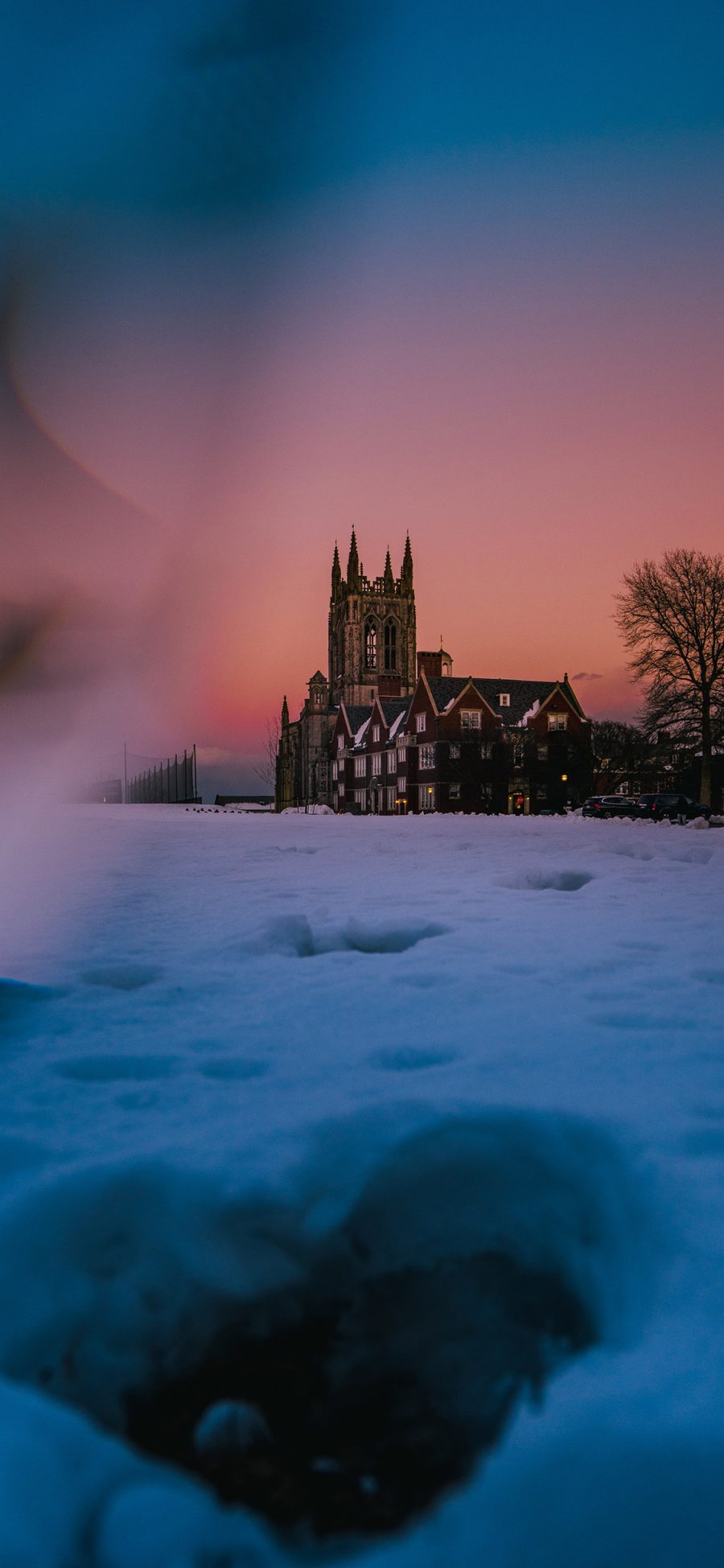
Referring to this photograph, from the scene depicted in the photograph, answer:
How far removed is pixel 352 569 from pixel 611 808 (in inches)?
3080

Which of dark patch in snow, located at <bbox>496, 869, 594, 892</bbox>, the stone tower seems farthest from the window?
dark patch in snow, located at <bbox>496, 869, 594, 892</bbox>

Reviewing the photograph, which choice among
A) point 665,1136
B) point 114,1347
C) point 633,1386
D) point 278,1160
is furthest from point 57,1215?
point 665,1136

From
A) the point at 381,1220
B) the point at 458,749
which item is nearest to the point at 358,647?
the point at 458,749

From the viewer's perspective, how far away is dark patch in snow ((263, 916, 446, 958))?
17.0ft

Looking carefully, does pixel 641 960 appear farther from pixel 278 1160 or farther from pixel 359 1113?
pixel 278 1160

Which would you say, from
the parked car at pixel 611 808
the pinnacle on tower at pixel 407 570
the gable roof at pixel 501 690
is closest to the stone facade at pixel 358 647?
the pinnacle on tower at pixel 407 570

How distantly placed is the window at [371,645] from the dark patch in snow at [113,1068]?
105 metres

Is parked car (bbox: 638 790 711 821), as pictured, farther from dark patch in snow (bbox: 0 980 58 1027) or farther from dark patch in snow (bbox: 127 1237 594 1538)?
dark patch in snow (bbox: 127 1237 594 1538)

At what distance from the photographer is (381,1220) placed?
6.72 feet

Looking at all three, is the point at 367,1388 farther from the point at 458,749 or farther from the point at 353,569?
the point at 353,569

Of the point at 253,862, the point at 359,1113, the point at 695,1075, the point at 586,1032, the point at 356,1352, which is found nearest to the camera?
the point at 356,1352

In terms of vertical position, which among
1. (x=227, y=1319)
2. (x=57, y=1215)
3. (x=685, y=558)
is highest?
(x=685, y=558)

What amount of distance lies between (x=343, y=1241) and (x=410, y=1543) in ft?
2.64

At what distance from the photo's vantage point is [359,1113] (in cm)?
242
